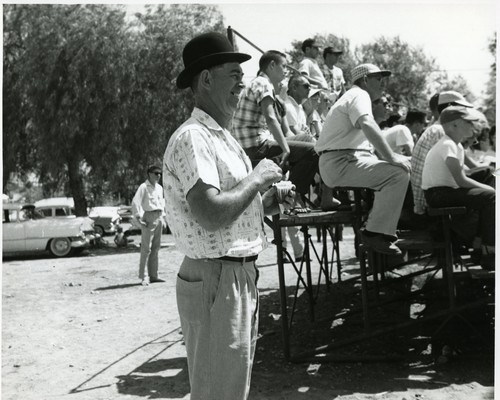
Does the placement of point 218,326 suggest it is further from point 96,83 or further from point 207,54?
point 96,83

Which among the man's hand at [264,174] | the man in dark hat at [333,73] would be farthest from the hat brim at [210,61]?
the man in dark hat at [333,73]

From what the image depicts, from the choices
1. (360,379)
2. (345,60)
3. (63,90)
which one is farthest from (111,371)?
(345,60)

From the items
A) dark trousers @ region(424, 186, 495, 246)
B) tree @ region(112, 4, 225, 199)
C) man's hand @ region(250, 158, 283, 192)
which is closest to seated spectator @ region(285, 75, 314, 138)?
dark trousers @ region(424, 186, 495, 246)

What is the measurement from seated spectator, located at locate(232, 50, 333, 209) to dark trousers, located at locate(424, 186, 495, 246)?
1.19 metres

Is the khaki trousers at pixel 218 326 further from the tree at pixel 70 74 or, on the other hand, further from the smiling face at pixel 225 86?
the tree at pixel 70 74

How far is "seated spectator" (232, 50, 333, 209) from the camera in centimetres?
618

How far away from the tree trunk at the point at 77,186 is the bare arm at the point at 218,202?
707 inches

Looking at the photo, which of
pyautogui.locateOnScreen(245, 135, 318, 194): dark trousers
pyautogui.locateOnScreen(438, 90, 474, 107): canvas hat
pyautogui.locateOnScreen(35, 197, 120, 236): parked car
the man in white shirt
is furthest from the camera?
pyautogui.locateOnScreen(35, 197, 120, 236): parked car

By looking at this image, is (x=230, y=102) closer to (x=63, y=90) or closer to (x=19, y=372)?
(x=19, y=372)

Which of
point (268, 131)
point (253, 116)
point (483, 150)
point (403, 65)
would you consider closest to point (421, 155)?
point (268, 131)

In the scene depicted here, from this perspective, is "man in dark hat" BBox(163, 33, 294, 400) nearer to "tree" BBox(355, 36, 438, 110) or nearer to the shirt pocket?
the shirt pocket

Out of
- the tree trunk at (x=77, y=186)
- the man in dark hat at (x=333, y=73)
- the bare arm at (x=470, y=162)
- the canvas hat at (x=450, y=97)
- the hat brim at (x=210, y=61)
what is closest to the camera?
the hat brim at (x=210, y=61)

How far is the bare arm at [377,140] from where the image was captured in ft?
16.6

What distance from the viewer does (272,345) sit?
675 cm
